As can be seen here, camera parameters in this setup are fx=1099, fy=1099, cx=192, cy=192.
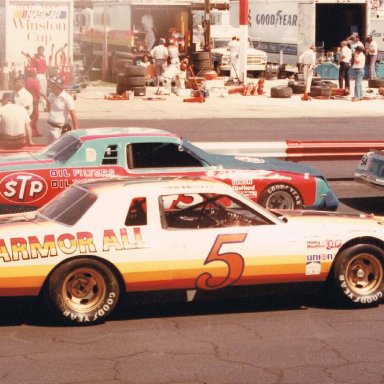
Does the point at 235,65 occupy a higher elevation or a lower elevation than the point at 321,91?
higher

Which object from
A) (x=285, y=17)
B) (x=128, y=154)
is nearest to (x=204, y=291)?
(x=128, y=154)

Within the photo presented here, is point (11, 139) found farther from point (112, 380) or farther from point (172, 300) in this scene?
point (112, 380)

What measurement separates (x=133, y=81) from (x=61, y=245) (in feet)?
84.3

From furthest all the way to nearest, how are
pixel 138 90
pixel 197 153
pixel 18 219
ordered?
pixel 138 90, pixel 197 153, pixel 18 219

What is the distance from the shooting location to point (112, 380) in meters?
7.57

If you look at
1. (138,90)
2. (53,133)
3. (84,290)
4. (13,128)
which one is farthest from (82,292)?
(138,90)

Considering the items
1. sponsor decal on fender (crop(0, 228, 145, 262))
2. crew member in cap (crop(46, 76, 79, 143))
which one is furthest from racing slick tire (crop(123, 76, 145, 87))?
sponsor decal on fender (crop(0, 228, 145, 262))

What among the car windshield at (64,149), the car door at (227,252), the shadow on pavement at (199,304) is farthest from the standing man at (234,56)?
the car door at (227,252)

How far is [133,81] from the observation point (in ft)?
113

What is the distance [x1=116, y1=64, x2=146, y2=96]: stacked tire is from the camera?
111 feet

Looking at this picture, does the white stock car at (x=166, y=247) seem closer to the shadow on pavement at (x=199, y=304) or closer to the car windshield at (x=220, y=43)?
the shadow on pavement at (x=199, y=304)

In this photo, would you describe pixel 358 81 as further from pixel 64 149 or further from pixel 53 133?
pixel 64 149

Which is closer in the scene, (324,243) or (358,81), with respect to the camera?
(324,243)

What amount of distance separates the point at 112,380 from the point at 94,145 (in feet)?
19.7
